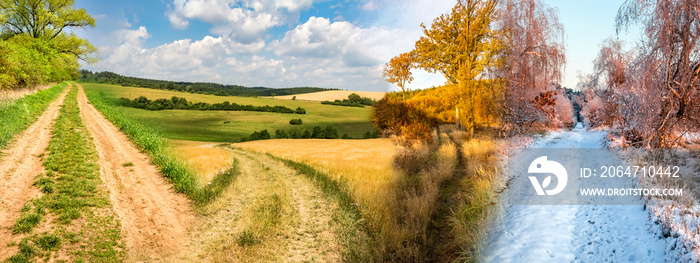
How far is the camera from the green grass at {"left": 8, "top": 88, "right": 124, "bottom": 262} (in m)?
6.15

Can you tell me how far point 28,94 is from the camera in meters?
28.1

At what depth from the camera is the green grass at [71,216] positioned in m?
6.15

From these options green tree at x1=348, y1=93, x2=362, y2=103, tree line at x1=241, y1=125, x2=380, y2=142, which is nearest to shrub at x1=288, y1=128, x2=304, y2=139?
tree line at x1=241, y1=125, x2=380, y2=142

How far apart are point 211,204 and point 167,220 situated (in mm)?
1494

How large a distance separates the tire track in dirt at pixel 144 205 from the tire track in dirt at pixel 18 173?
69.8 inches

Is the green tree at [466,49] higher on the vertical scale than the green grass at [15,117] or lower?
higher

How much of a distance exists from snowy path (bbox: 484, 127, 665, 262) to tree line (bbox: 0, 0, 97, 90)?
124ft

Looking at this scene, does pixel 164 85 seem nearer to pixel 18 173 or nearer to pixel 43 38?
pixel 43 38

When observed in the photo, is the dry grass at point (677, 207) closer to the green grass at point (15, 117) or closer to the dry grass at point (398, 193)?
the dry grass at point (398, 193)

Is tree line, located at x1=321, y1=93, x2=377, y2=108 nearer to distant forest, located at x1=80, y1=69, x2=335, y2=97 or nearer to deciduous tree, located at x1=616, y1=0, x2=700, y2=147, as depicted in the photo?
distant forest, located at x1=80, y1=69, x2=335, y2=97

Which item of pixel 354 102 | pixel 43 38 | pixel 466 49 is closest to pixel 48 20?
pixel 43 38

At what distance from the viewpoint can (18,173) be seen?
9.84 meters

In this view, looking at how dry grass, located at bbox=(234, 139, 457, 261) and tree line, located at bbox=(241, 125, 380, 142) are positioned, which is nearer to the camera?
dry grass, located at bbox=(234, 139, 457, 261)

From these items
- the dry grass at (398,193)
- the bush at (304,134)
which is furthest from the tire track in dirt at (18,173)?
the bush at (304,134)
